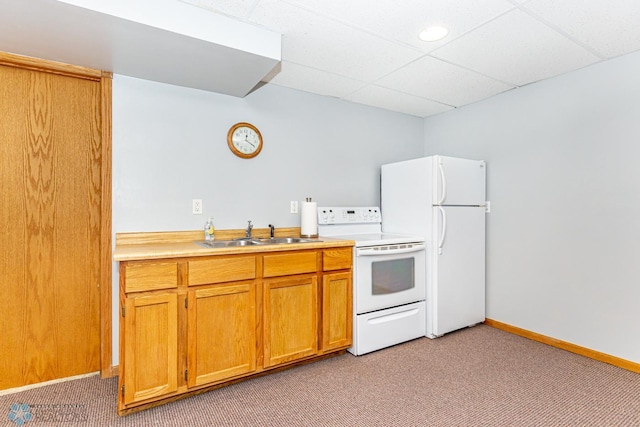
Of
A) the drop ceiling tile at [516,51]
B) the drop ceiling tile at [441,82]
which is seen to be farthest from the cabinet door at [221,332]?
the drop ceiling tile at [516,51]

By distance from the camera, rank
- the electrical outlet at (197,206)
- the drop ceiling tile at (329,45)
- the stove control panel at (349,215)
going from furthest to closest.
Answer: the stove control panel at (349,215) → the electrical outlet at (197,206) → the drop ceiling tile at (329,45)

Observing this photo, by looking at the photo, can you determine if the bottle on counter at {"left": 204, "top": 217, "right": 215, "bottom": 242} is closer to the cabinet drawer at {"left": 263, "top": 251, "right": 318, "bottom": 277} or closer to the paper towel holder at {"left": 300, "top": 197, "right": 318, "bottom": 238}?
the cabinet drawer at {"left": 263, "top": 251, "right": 318, "bottom": 277}

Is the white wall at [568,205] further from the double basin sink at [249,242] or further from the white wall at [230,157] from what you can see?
the double basin sink at [249,242]

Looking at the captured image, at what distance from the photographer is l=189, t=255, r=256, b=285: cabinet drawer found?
6.63 feet

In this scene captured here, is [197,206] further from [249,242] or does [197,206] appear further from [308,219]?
[308,219]

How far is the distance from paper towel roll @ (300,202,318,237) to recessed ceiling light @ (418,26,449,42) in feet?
5.10

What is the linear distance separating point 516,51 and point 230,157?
234 centimetres

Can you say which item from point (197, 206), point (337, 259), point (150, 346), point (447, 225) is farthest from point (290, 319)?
point (447, 225)

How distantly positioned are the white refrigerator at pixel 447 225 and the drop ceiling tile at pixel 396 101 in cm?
71

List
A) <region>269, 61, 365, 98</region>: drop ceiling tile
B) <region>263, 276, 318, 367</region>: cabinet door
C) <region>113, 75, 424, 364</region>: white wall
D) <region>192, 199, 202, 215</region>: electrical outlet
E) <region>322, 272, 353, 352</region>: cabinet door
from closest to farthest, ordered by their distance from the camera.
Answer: <region>263, 276, 318, 367</region>: cabinet door → <region>113, 75, 424, 364</region>: white wall → <region>322, 272, 353, 352</region>: cabinet door → <region>192, 199, 202, 215</region>: electrical outlet → <region>269, 61, 365, 98</region>: drop ceiling tile

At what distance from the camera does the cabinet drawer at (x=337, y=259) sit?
2534 millimetres

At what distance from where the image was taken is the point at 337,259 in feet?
8.51

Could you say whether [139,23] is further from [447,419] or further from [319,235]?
[447,419]

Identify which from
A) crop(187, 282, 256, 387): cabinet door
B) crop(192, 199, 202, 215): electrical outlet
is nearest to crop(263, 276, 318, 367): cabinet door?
crop(187, 282, 256, 387): cabinet door
